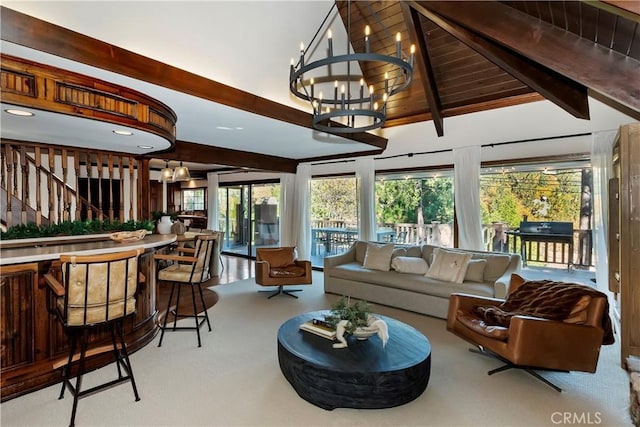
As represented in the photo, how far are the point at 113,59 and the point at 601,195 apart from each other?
5.53 metres

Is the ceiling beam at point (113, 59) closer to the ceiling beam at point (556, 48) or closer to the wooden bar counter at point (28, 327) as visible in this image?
the wooden bar counter at point (28, 327)

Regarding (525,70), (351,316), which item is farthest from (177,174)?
(525,70)

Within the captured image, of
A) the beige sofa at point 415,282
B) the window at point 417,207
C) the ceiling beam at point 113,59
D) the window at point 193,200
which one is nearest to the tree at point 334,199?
the window at point 417,207

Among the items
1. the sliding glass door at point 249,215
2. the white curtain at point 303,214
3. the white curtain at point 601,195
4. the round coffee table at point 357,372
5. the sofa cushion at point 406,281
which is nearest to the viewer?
the round coffee table at point 357,372

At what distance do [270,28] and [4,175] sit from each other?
4556mm

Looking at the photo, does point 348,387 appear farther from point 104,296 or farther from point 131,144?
point 131,144

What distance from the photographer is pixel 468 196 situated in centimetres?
522

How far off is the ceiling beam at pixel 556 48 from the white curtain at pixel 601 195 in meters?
1.60

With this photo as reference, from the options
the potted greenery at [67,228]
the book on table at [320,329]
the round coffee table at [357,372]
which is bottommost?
the round coffee table at [357,372]

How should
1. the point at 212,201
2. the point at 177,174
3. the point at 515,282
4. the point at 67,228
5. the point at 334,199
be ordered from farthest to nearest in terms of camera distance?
1. the point at 212,201
2. the point at 334,199
3. the point at 177,174
4. the point at 67,228
5. the point at 515,282

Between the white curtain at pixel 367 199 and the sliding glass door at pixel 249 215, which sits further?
the sliding glass door at pixel 249 215

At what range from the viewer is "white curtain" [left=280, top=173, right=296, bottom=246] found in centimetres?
791

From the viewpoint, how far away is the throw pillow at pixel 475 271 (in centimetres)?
450

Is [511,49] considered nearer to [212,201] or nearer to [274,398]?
[274,398]
